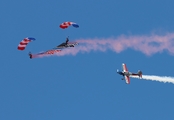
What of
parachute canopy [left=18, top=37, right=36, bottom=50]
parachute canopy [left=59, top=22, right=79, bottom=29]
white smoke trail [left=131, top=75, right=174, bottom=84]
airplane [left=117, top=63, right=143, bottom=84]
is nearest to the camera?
parachute canopy [left=18, top=37, right=36, bottom=50]

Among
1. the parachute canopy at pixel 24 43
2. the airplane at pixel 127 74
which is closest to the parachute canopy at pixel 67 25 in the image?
the parachute canopy at pixel 24 43

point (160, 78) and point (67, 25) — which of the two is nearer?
point (67, 25)

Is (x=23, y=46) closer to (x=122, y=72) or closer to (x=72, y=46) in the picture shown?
(x=72, y=46)

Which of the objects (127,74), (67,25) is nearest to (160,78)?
(127,74)

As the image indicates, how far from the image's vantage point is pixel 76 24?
108m

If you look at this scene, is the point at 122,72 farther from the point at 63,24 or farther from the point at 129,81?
the point at 63,24

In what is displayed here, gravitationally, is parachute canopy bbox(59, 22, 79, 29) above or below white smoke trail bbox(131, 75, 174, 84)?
above

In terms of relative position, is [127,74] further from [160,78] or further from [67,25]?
[67,25]

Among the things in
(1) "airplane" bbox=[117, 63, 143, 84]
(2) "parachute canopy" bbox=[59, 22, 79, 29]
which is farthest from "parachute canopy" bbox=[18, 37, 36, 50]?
(1) "airplane" bbox=[117, 63, 143, 84]

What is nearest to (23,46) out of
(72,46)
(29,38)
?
(29,38)

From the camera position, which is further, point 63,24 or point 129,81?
point 129,81

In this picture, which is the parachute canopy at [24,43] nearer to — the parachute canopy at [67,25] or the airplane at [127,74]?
the parachute canopy at [67,25]

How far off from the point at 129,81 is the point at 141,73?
2.63 meters

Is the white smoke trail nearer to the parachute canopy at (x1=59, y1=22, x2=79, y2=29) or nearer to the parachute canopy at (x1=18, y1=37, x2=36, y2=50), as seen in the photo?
the parachute canopy at (x1=59, y1=22, x2=79, y2=29)
